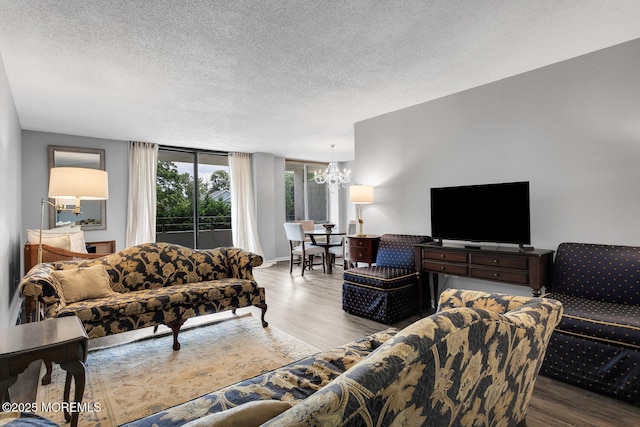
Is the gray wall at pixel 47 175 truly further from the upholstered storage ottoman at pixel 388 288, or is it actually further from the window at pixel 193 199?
the upholstered storage ottoman at pixel 388 288

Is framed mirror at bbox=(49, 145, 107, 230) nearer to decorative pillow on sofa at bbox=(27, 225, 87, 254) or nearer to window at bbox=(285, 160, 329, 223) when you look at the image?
decorative pillow on sofa at bbox=(27, 225, 87, 254)

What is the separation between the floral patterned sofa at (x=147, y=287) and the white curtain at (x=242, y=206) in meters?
3.54

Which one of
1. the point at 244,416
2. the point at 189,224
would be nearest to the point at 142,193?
the point at 189,224

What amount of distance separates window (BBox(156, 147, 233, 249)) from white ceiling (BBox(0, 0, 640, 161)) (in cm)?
235


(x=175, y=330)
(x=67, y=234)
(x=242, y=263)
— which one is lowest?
(x=175, y=330)

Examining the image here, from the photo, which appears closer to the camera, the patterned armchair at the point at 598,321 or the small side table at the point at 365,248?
the patterned armchair at the point at 598,321

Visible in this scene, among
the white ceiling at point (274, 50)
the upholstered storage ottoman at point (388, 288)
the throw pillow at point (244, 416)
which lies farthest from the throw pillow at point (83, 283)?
the throw pillow at point (244, 416)

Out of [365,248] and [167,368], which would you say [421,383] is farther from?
[365,248]

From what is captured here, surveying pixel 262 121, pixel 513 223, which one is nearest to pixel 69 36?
pixel 262 121

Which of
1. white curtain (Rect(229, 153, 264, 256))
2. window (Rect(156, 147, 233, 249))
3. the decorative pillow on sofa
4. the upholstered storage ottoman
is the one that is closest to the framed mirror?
the decorative pillow on sofa

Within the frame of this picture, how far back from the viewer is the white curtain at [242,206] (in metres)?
7.44

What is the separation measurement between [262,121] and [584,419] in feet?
15.4

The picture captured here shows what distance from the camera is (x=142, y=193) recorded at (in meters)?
6.25

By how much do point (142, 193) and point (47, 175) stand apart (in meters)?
1.42
